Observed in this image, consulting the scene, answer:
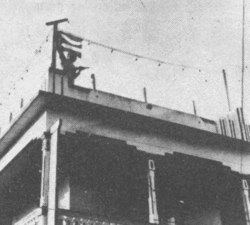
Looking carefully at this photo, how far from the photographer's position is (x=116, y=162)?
13.8m

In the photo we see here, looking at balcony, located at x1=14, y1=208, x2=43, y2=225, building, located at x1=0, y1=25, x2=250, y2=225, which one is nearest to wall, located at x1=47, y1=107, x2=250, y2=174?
building, located at x1=0, y1=25, x2=250, y2=225

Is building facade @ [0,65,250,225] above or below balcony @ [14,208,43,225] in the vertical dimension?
above

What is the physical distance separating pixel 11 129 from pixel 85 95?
2.18 m

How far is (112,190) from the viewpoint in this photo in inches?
560

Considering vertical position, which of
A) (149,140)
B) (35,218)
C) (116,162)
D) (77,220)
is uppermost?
(149,140)

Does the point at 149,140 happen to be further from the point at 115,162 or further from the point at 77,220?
the point at 77,220

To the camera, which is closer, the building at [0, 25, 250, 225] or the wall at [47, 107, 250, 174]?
the building at [0, 25, 250, 225]

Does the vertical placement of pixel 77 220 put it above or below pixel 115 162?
below

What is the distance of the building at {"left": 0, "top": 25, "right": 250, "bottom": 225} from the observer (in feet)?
38.3

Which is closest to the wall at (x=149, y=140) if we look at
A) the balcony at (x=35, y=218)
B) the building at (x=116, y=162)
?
the building at (x=116, y=162)

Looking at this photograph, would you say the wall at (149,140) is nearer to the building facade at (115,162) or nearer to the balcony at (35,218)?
the building facade at (115,162)

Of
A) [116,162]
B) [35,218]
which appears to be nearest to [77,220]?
[35,218]

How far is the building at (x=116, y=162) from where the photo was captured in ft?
38.3

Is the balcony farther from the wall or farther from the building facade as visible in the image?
the wall
